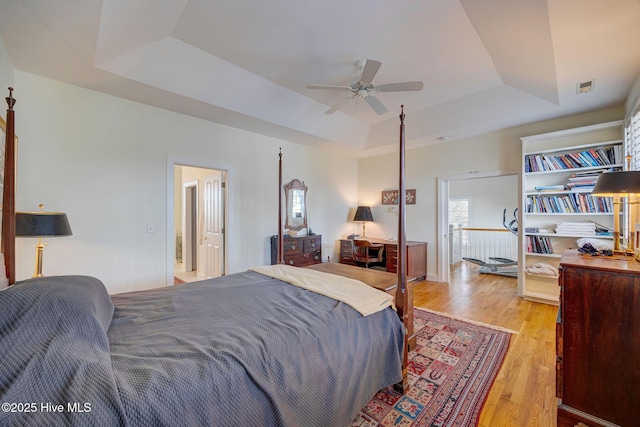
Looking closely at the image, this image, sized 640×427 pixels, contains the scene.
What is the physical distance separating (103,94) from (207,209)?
217cm

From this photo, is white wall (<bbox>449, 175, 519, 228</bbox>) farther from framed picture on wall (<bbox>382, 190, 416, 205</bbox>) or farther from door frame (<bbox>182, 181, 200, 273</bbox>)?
door frame (<bbox>182, 181, 200, 273</bbox>)

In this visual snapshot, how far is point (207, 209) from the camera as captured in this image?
4.66 m

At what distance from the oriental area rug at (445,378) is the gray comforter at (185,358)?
0.78ft

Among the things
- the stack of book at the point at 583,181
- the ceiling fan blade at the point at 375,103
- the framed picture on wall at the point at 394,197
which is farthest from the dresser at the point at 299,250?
the stack of book at the point at 583,181

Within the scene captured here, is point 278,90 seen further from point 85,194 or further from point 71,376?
point 71,376

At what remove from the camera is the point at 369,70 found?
2.46 metres

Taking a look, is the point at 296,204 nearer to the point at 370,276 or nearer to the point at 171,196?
the point at 171,196

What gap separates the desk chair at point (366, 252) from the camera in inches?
186

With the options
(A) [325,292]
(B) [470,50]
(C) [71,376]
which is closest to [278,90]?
(B) [470,50]

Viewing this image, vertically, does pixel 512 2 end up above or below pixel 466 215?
above

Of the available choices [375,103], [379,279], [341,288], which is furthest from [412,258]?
[341,288]

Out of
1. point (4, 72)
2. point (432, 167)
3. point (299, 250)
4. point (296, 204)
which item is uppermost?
point (4, 72)

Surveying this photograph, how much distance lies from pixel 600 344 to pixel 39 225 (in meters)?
3.69

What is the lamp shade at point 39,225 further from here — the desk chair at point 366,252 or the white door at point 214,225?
the desk chair at point 366,252
